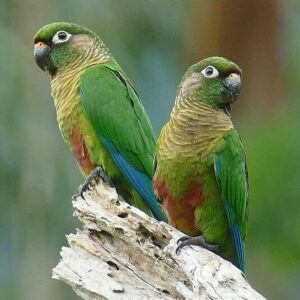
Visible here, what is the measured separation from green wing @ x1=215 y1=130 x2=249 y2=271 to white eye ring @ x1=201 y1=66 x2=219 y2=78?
12.1 inches

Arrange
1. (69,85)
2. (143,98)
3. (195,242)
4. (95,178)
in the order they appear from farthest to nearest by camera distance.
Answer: (143,98), (69,85), (95,178), (195,242)

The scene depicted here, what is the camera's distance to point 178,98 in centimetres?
675

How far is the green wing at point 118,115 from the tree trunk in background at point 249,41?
523 centimetres

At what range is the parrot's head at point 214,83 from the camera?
6.52 metres

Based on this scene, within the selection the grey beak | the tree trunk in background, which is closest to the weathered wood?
the grey beak

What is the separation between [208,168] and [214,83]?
1.49ft

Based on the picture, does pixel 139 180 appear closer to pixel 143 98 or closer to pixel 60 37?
pixel 60 37

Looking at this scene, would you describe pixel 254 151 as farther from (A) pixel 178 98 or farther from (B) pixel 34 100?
(A) pixel 178 98

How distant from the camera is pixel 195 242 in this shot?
6027 mm

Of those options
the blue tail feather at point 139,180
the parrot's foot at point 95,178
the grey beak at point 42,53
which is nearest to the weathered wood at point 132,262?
the parrot's foot at point 95,178

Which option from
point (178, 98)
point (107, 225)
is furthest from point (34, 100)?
point (107, 225)

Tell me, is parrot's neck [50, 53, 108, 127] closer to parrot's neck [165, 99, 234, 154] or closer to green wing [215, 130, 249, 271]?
parrot's neck [165, 99, 234, 154]

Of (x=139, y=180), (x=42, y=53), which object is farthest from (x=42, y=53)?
(x=139, y=180)

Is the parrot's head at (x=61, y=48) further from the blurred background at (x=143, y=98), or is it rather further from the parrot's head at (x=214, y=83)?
the blurred background at (x=143, y=98)
